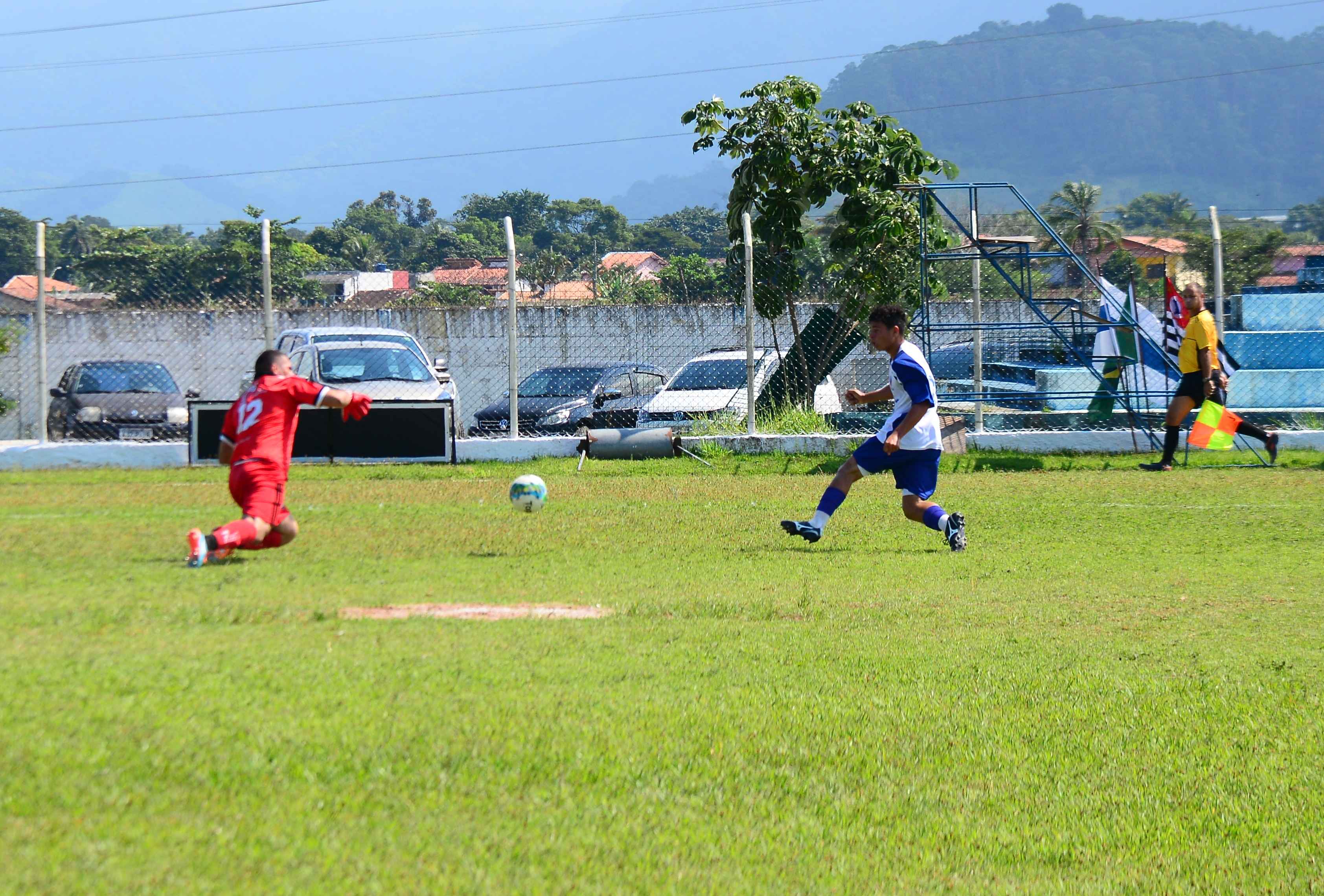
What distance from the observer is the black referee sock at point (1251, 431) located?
45.6 feet

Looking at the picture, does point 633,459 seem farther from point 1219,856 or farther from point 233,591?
point 1219,856

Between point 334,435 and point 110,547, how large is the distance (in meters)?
5.96

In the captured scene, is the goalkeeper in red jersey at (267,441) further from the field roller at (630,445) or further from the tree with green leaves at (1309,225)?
the tree with green leaves at (1309,225)

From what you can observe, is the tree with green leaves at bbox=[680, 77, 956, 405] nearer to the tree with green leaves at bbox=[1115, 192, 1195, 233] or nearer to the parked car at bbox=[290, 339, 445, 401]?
the parked car at bbox=[290, 339, 445, 401]

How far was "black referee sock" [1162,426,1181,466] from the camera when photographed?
46.2ft

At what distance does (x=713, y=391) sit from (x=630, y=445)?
344cm

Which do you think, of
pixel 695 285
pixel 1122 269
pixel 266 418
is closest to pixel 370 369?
pixel 266 418

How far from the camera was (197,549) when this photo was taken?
737cm

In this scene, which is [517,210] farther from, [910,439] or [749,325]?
[910,439]

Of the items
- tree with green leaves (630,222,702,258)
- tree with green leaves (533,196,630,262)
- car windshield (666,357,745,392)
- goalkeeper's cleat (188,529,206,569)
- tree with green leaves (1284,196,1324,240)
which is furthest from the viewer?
tree with green leaves (630,222,702,258)

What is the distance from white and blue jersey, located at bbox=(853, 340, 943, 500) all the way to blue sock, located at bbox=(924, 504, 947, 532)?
15cm

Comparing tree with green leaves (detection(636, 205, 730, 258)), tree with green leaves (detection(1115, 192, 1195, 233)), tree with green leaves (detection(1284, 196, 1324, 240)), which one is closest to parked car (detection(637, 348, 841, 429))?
tree with green leaves (detection(1284, 196, 1324, 240))

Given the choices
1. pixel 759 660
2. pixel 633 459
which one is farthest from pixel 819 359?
pixel 759 660

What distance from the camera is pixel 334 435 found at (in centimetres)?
1418
